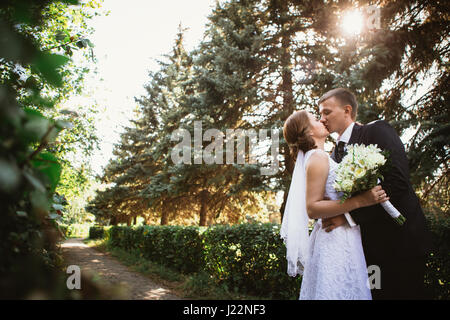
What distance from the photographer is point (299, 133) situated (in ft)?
8.59

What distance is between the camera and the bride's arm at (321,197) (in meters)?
1.96

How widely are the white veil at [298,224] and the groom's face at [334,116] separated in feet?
1.57

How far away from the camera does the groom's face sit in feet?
8.90

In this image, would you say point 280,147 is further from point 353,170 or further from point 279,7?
point 353,170

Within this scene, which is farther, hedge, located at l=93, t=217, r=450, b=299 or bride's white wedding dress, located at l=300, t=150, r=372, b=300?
hedge, located at l=93, t=217, r=450, b=299

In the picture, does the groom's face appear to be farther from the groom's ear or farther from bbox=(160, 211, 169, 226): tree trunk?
bbox=(160, 211, 169, 226): tree trunk

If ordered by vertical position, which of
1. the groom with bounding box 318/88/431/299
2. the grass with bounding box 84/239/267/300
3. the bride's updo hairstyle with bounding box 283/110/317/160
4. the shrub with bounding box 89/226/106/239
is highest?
the bride's updo hairstyle with bounding box 283/110/317/160

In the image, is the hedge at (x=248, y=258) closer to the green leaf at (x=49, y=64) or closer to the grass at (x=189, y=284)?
the grass at (x=189, y=284)

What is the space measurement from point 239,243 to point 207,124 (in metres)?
5.50

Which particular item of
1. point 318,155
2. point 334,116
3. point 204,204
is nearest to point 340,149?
point 334,116

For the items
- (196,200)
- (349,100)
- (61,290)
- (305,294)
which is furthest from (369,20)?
(196,200)

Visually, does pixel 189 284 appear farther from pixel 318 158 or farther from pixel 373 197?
pixel 373 197

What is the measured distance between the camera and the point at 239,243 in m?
5.96

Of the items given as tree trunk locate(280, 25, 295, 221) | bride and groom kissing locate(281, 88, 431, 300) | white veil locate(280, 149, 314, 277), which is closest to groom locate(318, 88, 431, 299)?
Answer: bride and groom kissing locate(281, 88, 431, 300)
